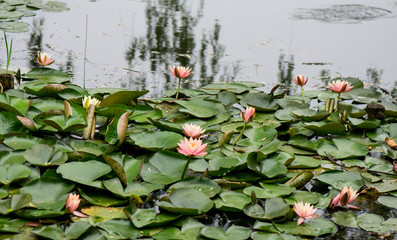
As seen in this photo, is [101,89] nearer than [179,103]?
No

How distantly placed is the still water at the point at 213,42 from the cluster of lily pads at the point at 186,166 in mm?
530

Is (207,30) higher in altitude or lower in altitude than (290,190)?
higher

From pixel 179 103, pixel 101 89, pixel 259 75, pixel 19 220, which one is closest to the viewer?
Answer: pixel 19 220

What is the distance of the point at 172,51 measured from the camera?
4051 millimetres

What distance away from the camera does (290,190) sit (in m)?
2.08

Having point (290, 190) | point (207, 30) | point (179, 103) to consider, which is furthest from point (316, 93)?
point (207, 30)

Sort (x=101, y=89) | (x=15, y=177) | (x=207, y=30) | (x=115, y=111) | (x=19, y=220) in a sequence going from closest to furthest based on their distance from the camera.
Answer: (x=19, y=220) < (x=15, y=177) < (x=115, y=111) < (x=101, y=89) < (x=207, y=30)

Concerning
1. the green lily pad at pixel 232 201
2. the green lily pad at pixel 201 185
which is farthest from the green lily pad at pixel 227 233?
the green lily pad at pixel 201 185

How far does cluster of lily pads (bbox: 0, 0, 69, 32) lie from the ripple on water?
8.33 ft

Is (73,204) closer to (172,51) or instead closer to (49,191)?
(49,191)

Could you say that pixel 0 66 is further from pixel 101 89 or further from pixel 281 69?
pixel 281 69

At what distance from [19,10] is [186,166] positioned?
3.42 metres

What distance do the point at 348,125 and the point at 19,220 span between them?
6.00 ft

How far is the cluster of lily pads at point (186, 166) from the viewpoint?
1.82 m
